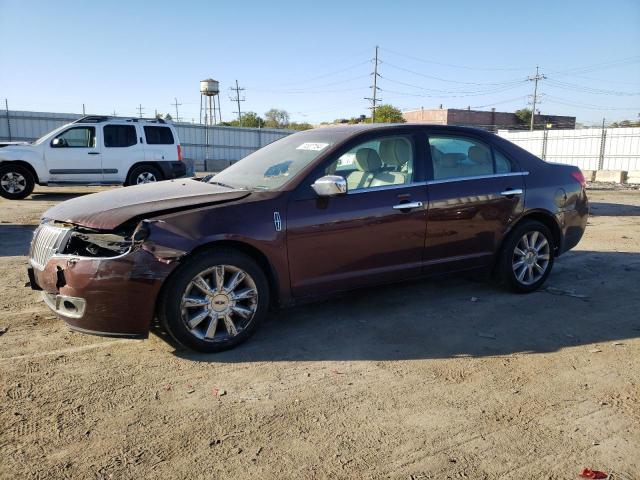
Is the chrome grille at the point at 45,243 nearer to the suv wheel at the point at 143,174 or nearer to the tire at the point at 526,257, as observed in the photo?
the tire at the point at 526,257

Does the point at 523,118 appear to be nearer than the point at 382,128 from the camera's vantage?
No

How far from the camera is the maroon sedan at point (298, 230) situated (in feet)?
12.1

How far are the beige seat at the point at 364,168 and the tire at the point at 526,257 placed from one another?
5.45 ft

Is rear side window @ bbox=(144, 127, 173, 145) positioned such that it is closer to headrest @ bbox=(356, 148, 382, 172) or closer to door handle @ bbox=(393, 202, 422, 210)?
headrest @ bbox=(356, 148, 382, 172)

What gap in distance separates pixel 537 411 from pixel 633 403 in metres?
0.67

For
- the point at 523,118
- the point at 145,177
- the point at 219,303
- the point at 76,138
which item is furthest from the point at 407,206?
the point at 523,118

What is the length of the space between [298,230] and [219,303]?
2.73ft

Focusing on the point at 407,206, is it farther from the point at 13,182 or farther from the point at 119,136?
the point at 13,182

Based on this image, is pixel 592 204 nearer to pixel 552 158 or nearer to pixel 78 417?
pixel 78 417

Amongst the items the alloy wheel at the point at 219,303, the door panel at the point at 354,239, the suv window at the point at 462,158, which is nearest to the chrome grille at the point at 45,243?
the alloy wheel at the point at 219,303

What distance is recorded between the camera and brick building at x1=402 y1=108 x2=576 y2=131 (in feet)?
206

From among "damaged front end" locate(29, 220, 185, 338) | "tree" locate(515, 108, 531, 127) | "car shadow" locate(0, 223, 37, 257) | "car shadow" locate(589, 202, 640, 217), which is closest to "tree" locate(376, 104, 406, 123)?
"tree" locate(515, 108, 531, 127)

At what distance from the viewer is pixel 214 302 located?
3.89 m

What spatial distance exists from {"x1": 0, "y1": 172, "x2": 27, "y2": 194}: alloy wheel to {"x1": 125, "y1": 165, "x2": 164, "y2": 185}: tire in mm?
2514
